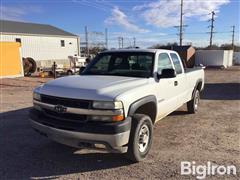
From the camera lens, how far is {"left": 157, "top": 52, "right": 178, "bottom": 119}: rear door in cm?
505

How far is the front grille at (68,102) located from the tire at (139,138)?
802 mm

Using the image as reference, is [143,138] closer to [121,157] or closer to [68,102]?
[121,157]

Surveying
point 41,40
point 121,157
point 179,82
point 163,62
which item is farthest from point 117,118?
point 41,40

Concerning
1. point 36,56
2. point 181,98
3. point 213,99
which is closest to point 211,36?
point 36,56

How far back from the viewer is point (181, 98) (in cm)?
632

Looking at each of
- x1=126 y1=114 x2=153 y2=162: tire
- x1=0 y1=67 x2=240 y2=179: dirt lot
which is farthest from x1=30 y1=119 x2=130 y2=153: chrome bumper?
x1=0 y1=67 x2=240 y2=179: dirt lot

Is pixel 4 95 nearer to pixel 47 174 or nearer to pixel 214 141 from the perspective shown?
pixel 47 174

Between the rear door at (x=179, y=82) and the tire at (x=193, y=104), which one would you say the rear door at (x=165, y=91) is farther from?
the tire at (x=193, y=104)

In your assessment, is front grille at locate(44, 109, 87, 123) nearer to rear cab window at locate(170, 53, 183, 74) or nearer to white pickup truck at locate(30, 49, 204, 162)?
white pickup truck at locate(30, 49, 204, 162)

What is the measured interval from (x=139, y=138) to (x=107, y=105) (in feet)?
3.19

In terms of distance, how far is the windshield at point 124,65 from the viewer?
16.8 ft

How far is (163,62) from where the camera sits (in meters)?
5.55

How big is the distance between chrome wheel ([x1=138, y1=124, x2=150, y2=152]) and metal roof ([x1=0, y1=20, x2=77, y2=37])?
30.4 metres

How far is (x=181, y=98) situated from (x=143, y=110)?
197cm
